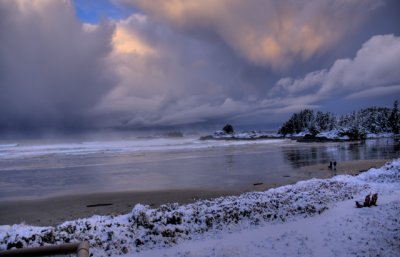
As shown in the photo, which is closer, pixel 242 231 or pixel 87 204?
pixel 242 231

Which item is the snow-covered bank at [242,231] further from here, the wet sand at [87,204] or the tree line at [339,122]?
the tree line at [339,122]

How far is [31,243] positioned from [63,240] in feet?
3.09

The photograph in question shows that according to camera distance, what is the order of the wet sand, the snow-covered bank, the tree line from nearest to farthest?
the snow-covered bank → the wet sand → the tree line

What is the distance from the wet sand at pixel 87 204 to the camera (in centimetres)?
1642

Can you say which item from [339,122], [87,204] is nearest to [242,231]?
[87,204]

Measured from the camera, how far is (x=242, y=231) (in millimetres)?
11891

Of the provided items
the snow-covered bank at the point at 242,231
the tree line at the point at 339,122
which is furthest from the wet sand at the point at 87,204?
the tree line at the point at 339,122

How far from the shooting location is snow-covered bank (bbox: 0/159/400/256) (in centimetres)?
995

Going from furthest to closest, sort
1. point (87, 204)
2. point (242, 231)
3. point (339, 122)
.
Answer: point (339, 122) < point (87, 204) < point (242, 231)

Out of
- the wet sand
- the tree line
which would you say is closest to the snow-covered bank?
the wet sand

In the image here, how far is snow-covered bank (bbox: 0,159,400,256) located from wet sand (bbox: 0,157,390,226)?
14.4 feet

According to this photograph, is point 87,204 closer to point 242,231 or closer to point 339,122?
point 242,231

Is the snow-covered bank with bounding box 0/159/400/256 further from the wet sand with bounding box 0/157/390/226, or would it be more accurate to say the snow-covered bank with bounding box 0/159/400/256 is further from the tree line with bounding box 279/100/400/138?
the tree line with bounding box 279/100/400/138

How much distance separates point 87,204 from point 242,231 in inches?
427
